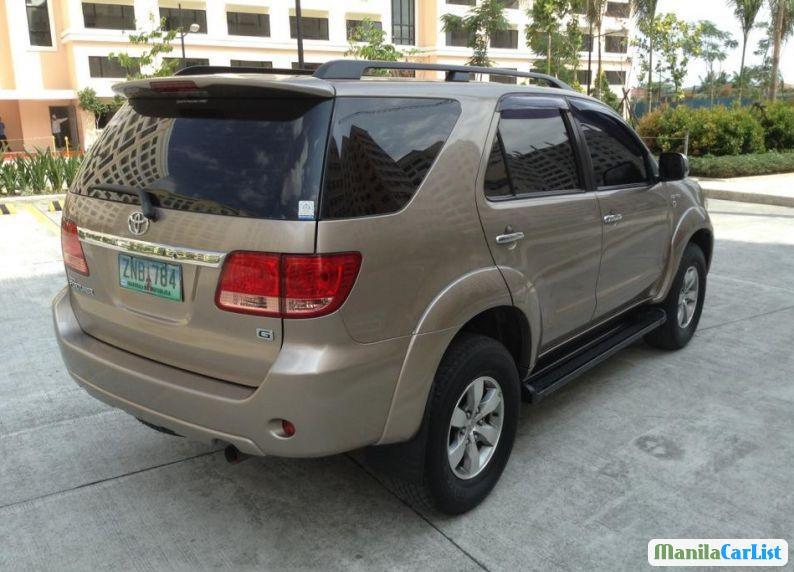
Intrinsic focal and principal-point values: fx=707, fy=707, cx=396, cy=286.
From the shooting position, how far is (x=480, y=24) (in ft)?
154

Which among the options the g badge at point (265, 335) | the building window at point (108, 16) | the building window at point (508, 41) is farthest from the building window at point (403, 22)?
the g badge at point (265, 335)

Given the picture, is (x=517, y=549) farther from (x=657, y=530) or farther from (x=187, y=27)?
(x=187, y=27)

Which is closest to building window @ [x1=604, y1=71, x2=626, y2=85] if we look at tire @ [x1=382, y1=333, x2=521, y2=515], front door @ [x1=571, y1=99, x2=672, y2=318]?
front door @ [x1=571, y1=99, x2=672, y2=318]

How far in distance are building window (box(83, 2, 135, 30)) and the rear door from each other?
44627 mm

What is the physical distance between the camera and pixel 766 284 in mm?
6961

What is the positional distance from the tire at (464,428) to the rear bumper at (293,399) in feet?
0.96

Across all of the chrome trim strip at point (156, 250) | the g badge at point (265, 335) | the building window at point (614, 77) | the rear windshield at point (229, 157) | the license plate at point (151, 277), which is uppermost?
the building window at point (614, 77)

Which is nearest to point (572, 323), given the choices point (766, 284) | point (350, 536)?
point (350, 536)

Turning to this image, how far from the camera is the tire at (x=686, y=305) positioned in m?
4.84

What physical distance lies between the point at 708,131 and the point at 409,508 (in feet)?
58.0

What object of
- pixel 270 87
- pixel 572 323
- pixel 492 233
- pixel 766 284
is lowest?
pixel 766 284

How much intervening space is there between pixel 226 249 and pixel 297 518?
4.29 feet

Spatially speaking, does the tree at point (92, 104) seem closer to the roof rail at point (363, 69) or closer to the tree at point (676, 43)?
the tree at point (676, 43)

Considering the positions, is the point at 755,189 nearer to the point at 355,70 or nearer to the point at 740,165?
the point at 740,165
